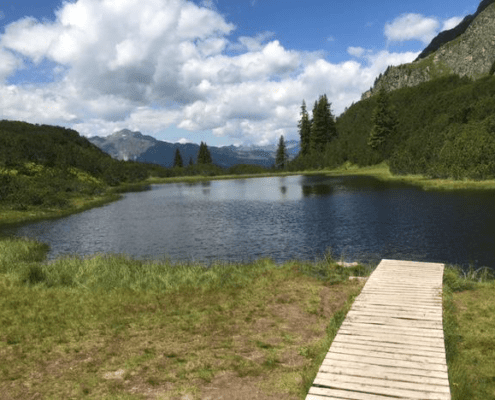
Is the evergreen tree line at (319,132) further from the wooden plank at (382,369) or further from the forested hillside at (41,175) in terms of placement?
the wooden plank at (382,369)

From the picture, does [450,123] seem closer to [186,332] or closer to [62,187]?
[62,187]

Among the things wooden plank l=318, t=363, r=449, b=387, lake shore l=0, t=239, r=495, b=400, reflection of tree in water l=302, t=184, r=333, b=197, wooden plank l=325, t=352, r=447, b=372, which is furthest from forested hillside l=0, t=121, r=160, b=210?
wooden plank l=318, t=363, r=449, b=387

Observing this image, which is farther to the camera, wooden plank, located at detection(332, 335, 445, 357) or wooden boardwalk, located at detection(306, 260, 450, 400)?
wooden plank, located at detection(332, 335, 445, 357)

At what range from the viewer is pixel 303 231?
135 ft

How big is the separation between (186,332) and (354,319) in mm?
6320

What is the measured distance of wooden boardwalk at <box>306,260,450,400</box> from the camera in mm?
9406

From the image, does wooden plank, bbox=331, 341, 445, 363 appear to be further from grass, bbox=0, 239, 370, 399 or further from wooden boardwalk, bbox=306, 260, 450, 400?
grass, bbox=0, 239, 370, 399

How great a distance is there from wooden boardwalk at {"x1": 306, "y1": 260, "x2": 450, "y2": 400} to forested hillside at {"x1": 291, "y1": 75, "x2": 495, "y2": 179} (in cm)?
7084

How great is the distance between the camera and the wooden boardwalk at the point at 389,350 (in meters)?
9.41

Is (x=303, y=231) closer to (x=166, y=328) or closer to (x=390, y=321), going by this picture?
(x=390, y=321)

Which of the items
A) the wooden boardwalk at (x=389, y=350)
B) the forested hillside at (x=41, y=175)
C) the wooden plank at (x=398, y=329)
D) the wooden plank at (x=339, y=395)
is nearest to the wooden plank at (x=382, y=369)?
the wooden boardwalk at (x=389, y=350)

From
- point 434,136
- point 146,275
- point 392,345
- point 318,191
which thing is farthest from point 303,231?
point 434,136

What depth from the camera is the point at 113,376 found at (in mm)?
11398

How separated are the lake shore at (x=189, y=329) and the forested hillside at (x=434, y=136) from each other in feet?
231
